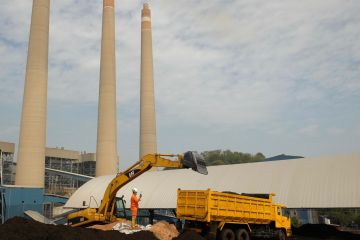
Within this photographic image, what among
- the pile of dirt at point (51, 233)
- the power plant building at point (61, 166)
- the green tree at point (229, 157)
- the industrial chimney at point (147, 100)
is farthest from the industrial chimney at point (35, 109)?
the green tree at point (229, 157)

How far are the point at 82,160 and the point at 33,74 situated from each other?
43703mm

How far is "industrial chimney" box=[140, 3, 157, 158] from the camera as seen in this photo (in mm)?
62312

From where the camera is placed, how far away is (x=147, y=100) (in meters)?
63.7

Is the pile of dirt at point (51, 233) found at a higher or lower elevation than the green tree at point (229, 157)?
lower

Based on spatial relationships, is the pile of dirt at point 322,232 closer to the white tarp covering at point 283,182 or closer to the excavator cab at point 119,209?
the white tarp covering at point 283,182

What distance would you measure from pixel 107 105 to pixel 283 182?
1304 inches

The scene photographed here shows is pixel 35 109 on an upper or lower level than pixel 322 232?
upper

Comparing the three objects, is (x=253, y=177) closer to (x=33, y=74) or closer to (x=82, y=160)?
(x=33, y=74)

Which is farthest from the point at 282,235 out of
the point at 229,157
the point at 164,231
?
the point at 229,157

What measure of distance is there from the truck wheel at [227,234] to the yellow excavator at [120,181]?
11.0 ft

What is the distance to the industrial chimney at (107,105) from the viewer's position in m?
53.9

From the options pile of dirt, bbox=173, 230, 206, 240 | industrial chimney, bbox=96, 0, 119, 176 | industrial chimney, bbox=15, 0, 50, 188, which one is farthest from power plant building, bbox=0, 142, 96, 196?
pile of dirt, bbox=173, 230, 206, 240

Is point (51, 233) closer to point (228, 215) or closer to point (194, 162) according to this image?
point (194, 162)

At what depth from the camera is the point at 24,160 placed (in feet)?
144
